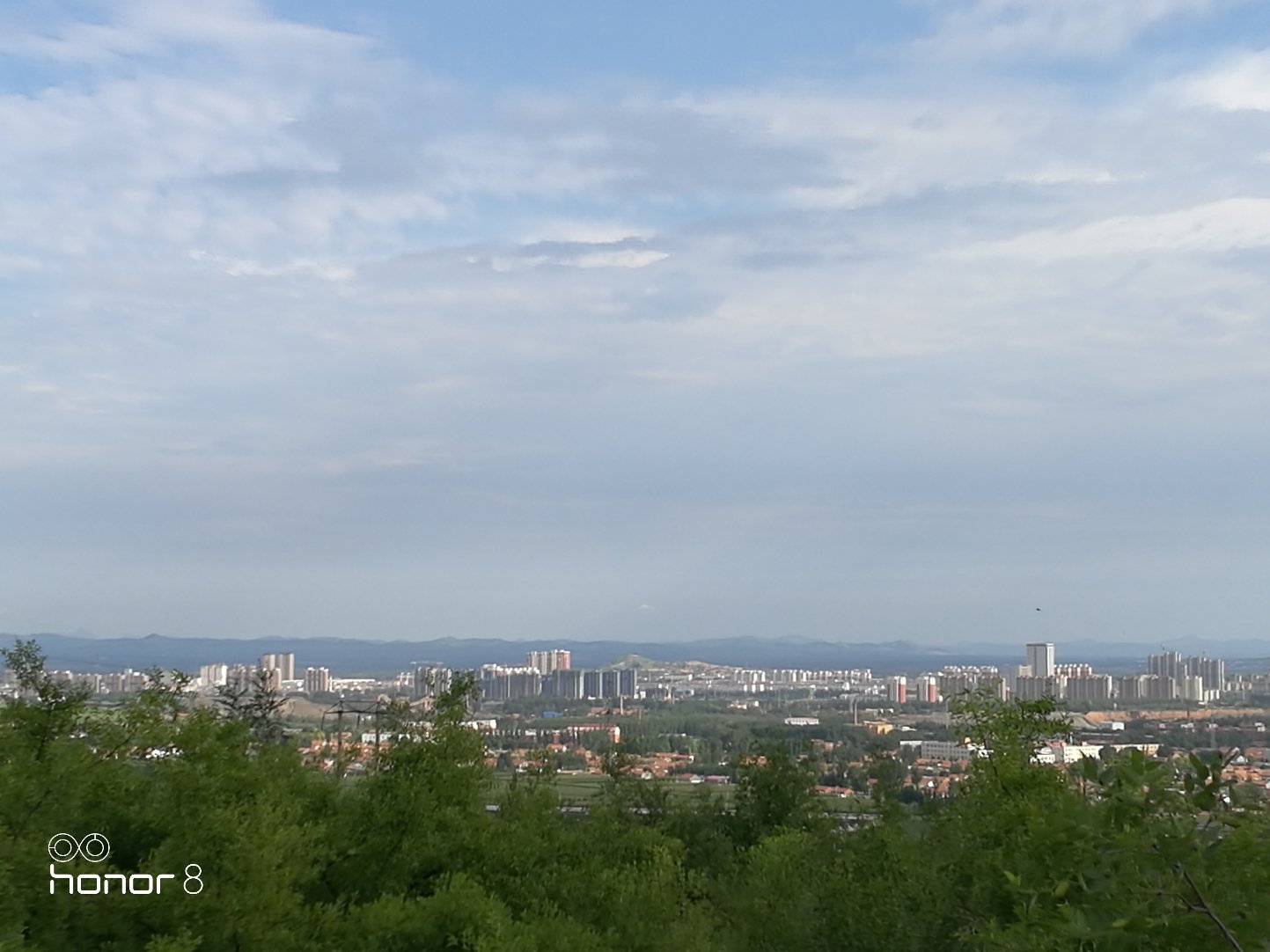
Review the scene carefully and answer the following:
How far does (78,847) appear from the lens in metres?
13.2

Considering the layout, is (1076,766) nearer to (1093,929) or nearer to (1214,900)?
(1214,900)

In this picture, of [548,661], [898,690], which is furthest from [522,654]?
[898,690]

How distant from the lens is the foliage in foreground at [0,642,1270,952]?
12.1 meters

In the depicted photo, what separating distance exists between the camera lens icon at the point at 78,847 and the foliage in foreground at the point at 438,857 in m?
0.12

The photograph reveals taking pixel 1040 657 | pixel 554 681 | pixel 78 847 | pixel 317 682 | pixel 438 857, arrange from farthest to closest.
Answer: pixel 554 681, pixel 317 682, pixel 1040 657, pixel 438 857, pixel 78 847

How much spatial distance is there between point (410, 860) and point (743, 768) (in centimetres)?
2494

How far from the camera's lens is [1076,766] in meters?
6.46

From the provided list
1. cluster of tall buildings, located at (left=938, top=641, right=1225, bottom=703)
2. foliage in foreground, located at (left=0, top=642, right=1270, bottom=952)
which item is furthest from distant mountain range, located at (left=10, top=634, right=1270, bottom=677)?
foliage in foreground, located at (left=0, top=642, right=1270, bottom=952)

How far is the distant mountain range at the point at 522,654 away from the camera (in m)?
90.2
